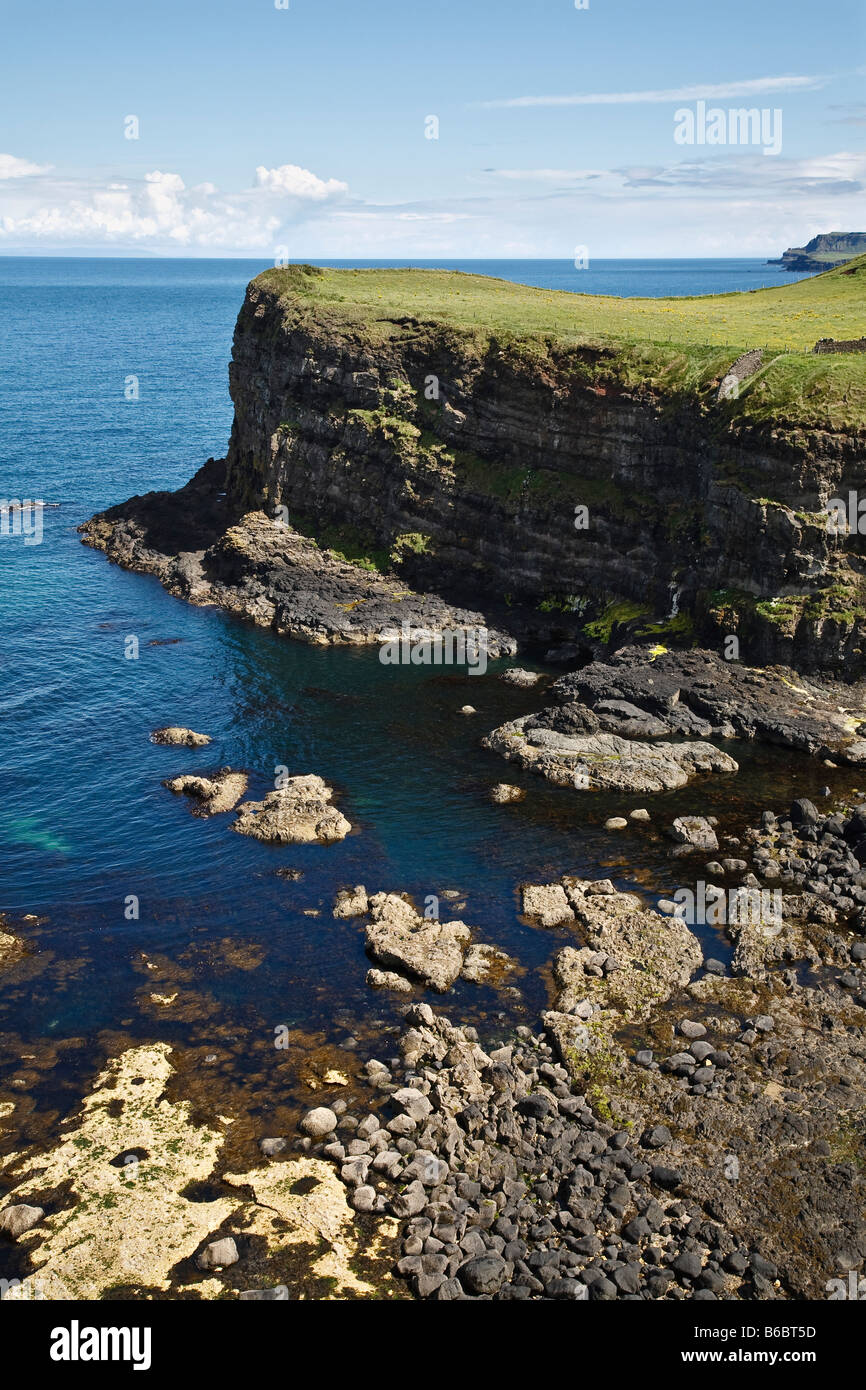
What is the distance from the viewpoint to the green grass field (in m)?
68.7

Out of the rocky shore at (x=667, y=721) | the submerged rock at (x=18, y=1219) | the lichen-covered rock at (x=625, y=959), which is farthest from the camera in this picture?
the rocky shore at (x=667, y=721)

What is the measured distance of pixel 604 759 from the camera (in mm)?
60625

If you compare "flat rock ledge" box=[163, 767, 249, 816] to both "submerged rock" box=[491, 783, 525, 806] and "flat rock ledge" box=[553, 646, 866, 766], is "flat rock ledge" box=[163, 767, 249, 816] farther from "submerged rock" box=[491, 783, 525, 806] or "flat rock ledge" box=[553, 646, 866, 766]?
"flat rock ledge" box=[553, 646, 866, 766]

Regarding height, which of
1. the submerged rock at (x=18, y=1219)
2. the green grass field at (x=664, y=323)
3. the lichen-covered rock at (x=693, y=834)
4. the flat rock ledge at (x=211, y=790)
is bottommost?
the submerged rock at (x=18, y=1219)

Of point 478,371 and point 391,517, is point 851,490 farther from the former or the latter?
point 391,517

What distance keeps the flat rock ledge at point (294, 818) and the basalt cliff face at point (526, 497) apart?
26114 mm

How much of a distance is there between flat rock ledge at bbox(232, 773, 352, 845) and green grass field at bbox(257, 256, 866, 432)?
38.3 m

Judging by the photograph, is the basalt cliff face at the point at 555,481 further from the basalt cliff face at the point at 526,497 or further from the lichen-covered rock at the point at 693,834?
the lichen-covered rock at the point at 693,834

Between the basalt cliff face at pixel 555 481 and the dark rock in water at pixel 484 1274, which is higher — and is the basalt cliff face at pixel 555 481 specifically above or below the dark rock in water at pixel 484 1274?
above

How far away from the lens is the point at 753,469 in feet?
226

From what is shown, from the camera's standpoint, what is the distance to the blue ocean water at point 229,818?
145 ft

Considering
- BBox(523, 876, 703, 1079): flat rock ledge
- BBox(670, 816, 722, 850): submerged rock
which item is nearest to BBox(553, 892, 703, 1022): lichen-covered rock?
BBox(523, 876, 703, 1079): flat rock ledge

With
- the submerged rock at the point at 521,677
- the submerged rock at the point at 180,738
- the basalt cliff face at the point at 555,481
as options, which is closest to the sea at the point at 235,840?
the submerged rock at the point at 180,738
